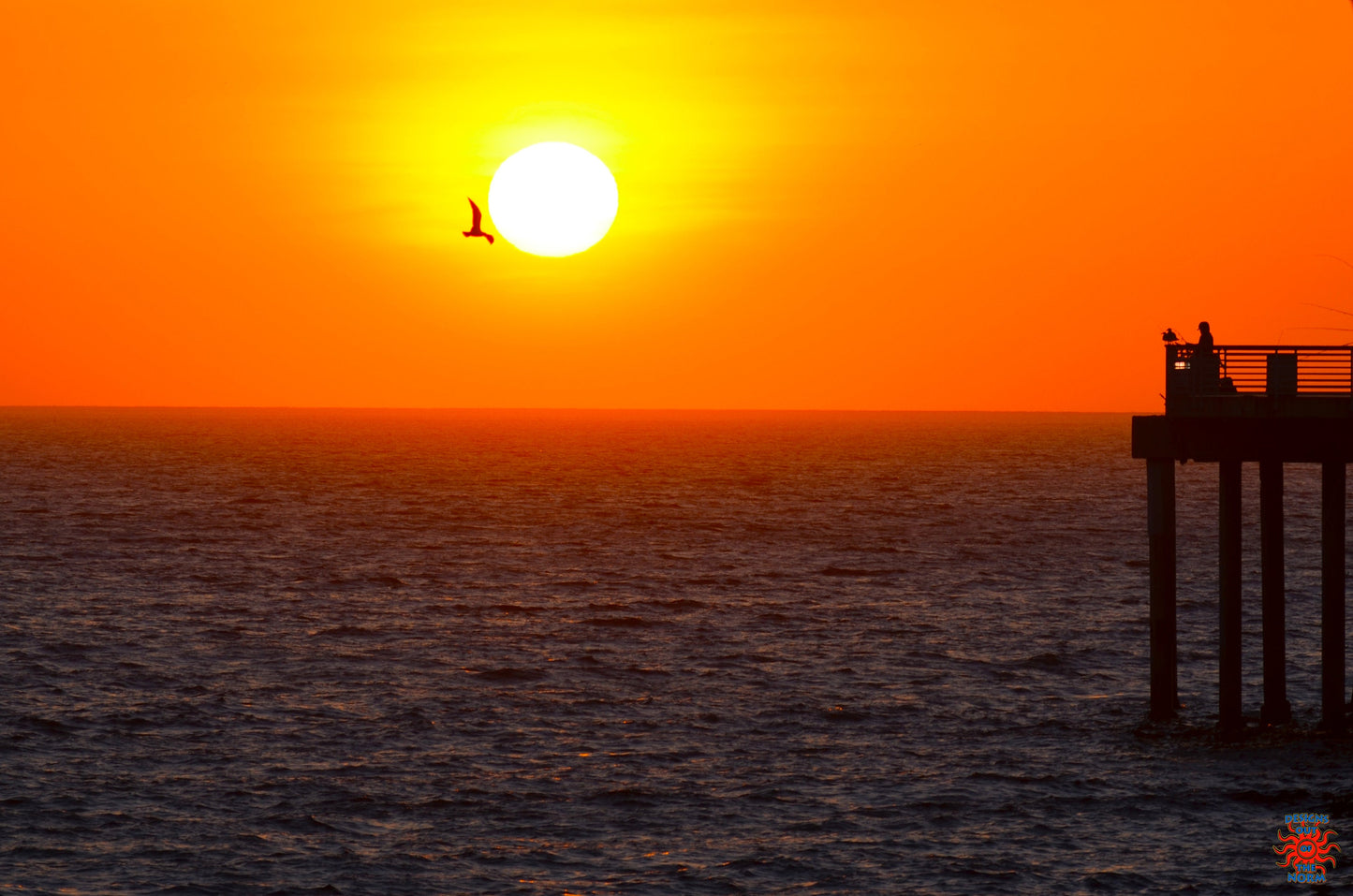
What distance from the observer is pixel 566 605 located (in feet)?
170

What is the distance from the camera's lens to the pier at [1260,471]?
29.5 metres

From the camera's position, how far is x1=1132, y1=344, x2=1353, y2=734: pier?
29516mm

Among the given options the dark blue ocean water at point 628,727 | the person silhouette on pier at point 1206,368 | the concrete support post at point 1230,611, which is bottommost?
the dark blue ocean water at point 628,727

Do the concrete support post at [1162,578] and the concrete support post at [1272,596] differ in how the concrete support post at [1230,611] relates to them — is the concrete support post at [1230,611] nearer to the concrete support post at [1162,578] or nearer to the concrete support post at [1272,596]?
the concrete support post at [1272,596]

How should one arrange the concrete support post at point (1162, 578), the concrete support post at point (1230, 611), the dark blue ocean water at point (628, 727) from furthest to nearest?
the concrete support post at point (1162, 578)
the concrete support post at point (1230, 611)
the dark blue ocean water at point (628, 727)

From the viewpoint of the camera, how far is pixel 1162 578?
30.1 m

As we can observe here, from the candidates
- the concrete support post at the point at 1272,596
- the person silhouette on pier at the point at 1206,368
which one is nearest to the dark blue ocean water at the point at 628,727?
the concrete support post at the point at 1272,596

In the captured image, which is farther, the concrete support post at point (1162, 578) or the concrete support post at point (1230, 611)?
the concrete support post at point (1162, 578)

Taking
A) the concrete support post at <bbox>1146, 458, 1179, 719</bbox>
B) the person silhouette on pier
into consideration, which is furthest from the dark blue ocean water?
the person silhouette on pier

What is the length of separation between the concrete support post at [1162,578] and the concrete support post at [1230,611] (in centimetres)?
100

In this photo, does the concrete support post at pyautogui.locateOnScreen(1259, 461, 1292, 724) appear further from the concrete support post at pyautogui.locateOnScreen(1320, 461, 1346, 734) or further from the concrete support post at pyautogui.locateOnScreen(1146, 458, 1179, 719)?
the concrete support post at pyautogui.locateOnScreen(1146, 458, 1179, 719)

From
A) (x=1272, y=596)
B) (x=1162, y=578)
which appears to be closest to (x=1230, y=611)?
(x=1272, y=596)

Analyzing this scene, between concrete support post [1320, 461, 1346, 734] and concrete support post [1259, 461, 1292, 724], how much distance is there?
0.79 meters

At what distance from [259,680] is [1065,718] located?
745 inches
